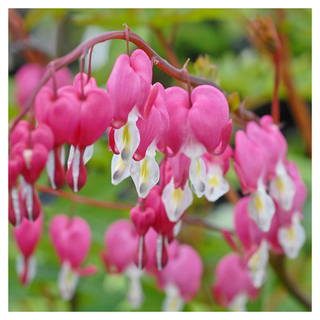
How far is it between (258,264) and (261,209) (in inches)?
6.4

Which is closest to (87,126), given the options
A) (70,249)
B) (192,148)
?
(192,148)

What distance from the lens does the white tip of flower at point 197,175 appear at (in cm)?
61

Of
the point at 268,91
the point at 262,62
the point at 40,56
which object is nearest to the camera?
the point at 268,91

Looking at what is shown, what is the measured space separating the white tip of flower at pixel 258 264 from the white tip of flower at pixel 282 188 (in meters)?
0.11

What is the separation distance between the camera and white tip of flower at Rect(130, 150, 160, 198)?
58 centimetres

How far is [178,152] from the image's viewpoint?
61 centimetres

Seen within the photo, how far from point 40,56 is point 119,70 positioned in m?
1.20

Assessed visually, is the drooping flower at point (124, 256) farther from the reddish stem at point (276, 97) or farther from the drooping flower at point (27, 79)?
the drooping flower at point (27, 79)

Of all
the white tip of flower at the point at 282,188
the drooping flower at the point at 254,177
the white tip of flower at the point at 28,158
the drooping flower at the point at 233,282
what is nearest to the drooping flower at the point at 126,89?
the white tip of flower at the point at 28,158

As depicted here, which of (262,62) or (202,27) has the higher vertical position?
(202,27)

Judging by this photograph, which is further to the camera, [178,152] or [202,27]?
[202,27]

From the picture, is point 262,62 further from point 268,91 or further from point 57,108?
point 57,108

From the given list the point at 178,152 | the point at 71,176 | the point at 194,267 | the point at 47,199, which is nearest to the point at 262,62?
the point at 194,267

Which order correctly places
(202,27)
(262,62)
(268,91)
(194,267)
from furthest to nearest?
(202,27), (262,62), (268,91), (194,267)
